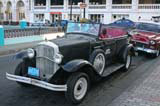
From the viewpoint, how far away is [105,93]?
16.9 feet

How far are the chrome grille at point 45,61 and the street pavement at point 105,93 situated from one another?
24.3 inches

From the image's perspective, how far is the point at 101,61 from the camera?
5.66 m

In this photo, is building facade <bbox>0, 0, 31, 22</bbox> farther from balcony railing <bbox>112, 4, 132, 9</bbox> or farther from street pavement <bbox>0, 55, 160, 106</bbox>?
street pavement <bbox>0, 55, 160, 106</bbox>

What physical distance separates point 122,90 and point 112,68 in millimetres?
1052

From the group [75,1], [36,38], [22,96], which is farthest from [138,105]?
[75,1]

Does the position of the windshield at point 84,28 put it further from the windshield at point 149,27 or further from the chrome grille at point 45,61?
the windshield at point 149,27

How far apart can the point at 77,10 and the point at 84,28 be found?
3396 centimetres

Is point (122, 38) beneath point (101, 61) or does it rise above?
above

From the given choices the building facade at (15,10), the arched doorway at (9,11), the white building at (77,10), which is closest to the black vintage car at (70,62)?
the white building at (77,10)

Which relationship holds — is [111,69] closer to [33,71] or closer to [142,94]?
[142,94]

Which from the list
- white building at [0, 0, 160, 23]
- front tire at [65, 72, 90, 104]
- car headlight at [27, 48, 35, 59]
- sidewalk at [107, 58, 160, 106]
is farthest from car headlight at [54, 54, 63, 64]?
white building at [0, 0, 160, 23]

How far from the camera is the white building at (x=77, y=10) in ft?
110

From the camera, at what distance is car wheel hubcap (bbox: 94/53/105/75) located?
17.8ft

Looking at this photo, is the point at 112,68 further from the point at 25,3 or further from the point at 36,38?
the point at 25,3
